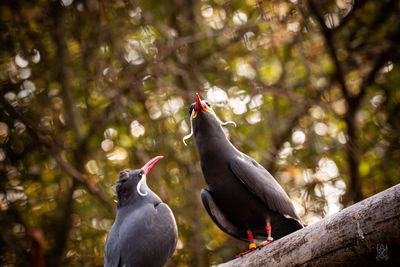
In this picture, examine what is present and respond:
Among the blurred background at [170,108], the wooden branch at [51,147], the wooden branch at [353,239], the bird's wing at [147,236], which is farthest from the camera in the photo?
the blurred background at [170,108]

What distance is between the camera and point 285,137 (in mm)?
7168

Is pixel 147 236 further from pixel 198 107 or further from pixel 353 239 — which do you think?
pixel 353 239

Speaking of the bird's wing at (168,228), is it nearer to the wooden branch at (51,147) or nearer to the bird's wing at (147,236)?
the bird's wing at (147,236)

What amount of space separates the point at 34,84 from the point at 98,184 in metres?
1.90

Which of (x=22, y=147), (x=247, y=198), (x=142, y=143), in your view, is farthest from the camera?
(x=142, y=143)

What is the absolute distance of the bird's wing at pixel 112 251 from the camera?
3531mm

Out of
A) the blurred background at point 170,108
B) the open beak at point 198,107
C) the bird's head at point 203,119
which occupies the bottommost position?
the blurred background at point 170,108

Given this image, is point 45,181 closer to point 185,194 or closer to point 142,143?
point 142,143

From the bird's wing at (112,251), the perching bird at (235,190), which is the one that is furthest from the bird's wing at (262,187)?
the bird's wing at (112,251)

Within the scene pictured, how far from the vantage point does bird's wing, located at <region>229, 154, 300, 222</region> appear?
3.70 meters

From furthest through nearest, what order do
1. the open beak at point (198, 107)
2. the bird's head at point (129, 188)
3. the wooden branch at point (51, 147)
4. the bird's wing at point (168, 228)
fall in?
1. the wooden branch at point (51, 147)
2. the bird's head at point (129, 188)
3. the open beak at point (198, 107)
4. the bird's wing at point (168, 228)

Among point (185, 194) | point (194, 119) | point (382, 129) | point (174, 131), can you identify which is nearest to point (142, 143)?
point (174, 131)

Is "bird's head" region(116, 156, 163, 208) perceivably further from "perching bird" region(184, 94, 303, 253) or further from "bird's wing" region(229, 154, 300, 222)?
"bird's wing" region(229, 154, 300, 222)

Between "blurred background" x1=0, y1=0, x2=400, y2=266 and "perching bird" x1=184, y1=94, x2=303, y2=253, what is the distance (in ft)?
8.06
